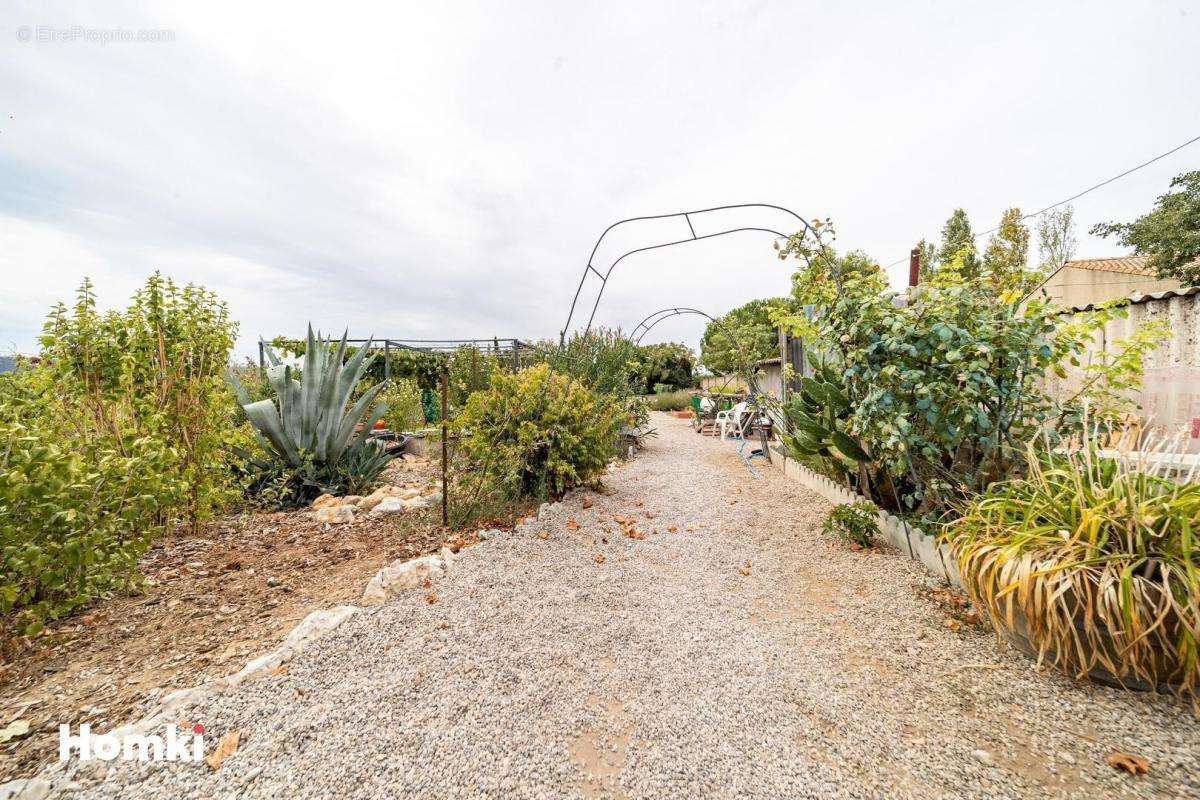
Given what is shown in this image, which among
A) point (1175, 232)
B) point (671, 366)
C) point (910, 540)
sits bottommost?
point (910, 540)

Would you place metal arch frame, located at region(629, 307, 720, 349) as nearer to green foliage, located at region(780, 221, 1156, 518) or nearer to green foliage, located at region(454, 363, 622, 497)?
green foliage, located at region(454, 363, 622, 497)

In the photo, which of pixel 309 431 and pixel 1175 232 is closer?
pixel 309 431

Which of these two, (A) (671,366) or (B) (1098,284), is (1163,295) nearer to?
(A) (671,366)

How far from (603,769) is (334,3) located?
4361 millimetres

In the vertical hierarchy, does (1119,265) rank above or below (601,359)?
above

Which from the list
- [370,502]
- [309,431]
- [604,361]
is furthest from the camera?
[604,361]

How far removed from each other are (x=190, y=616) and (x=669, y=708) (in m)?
2.09

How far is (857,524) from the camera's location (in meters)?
2.92

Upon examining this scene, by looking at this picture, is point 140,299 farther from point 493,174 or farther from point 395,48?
point 493,174

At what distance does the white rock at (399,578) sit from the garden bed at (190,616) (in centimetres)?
11

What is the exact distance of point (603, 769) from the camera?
1286 mm

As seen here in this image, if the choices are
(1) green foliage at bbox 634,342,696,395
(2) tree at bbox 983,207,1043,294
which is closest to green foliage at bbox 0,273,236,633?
(1) green foliage at bbox 634,342,696,395

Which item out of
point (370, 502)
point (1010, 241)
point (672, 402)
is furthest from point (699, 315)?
point (1010, 241)

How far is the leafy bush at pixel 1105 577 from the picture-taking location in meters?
1.40
